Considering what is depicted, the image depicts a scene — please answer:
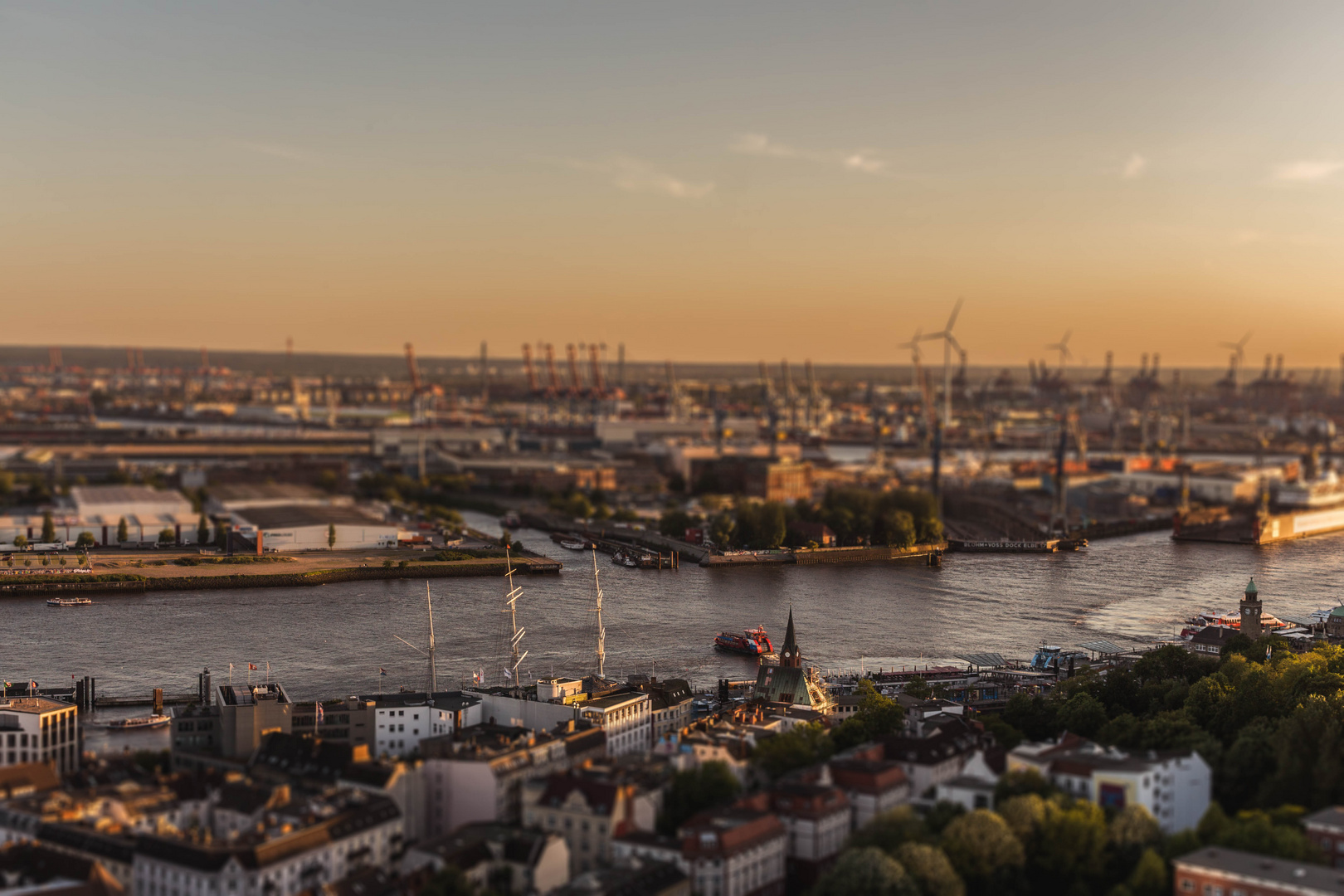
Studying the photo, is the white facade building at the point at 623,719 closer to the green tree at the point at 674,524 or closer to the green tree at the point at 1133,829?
the green tree at the point at 1133,829

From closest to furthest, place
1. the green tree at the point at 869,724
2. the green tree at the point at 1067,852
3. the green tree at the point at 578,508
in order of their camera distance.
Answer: the green tree at the point at 1067,852 → the green tree at the point at 869,724 → the green tree at the point at 578,508

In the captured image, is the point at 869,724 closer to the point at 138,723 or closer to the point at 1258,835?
the point at 1258,835

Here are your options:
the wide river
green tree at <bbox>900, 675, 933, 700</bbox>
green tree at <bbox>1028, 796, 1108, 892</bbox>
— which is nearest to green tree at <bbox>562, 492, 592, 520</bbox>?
the wide river

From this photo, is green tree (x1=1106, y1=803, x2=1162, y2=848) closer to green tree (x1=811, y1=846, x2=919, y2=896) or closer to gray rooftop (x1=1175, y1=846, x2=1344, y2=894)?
gray rooftop (x1=1175, y1=846, x2=1344, y2=894)

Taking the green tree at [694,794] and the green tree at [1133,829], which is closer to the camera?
the green tree at [1133,829]

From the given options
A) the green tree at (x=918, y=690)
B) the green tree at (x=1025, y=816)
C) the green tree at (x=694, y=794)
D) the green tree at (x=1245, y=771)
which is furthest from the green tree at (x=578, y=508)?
the green tree at (x=1025, y=816)

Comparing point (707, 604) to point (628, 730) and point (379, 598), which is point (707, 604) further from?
point (628, 730)
